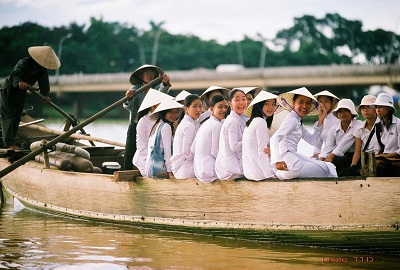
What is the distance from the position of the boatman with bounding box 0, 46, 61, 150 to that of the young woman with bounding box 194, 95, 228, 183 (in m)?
2.93

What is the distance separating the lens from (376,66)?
33406mm

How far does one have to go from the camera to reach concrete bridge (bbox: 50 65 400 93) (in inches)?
1321

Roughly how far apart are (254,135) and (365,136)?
1.27m

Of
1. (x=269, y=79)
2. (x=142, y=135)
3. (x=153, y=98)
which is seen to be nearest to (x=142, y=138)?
(x=142, y=135)

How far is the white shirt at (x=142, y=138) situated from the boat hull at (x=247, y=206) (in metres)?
0.35

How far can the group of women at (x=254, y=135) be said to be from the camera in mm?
6867

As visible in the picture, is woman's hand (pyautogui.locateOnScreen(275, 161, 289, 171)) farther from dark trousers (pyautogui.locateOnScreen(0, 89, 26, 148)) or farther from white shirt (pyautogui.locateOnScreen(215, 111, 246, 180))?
dark trousers (pyautogui.locateOnScreen(0, 89, 26, 148))

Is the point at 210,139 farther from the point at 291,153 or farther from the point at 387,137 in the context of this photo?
the point at 387,137

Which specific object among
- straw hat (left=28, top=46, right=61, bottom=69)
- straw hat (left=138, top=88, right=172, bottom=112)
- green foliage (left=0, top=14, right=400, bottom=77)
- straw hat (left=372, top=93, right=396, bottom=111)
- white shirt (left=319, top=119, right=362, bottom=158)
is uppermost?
green foliage (left=0, top=14, right=400, bottom=77)

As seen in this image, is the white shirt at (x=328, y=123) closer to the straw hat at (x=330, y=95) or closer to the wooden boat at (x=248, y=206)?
the straw hat at (x=330, y=95)

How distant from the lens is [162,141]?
784 cm

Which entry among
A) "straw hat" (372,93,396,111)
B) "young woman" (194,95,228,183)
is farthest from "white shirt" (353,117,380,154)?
"young woman" (194,95,228,183)

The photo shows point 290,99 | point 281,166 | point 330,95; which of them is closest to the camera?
point 281,166

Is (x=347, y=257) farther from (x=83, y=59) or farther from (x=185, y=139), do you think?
(x=83, y=59)
